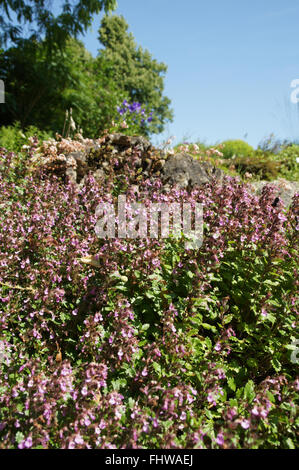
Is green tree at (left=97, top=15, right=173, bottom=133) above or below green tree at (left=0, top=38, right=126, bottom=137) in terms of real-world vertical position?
above

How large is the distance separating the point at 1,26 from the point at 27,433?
44.7 feet

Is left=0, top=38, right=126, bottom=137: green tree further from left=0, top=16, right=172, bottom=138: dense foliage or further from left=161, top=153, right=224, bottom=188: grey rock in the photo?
left=161, top=153, right=224, bottom=188: grey rock

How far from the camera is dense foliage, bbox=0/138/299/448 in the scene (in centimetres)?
233

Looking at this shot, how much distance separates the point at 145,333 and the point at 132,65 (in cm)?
4157

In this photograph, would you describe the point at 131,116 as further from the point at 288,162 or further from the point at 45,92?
the point at 288,162

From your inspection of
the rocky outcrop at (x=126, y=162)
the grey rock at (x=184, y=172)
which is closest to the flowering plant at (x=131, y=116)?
the rocky outcrop at (x=126, y=162)

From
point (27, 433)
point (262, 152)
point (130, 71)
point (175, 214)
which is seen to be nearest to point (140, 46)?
point (130, 71)

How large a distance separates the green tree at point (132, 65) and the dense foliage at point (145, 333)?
35768mm

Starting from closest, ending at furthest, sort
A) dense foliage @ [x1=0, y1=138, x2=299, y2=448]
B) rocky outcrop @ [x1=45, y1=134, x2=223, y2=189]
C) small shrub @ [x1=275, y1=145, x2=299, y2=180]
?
dense foliage @ [x1=0, y1=138, x2=299, y2=448]
rocky outcrop @ [x1=45, y1=134, x2=223, y2=189]
small shrub @ [x1=275, y1=145, x2=299, y2=180]

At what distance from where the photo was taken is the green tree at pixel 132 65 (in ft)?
128

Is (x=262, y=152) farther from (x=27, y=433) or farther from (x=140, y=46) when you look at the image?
(x=140, y=46)

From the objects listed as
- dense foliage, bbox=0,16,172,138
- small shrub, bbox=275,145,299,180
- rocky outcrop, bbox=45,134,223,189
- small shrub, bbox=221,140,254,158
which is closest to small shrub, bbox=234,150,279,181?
small shrub, bbox=275,145,299,180

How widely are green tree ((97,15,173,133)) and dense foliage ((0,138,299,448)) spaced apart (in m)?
35.8

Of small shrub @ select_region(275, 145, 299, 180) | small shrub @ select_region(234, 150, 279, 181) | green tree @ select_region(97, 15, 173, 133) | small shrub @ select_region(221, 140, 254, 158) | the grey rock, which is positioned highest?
green tree @ select_region(97, 15, 173, 133)
